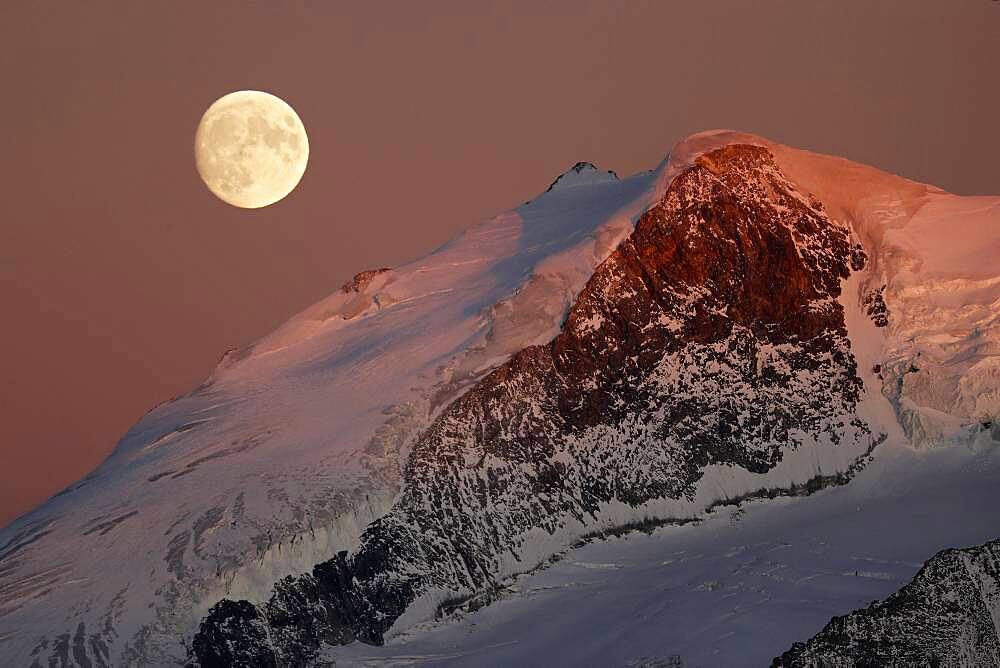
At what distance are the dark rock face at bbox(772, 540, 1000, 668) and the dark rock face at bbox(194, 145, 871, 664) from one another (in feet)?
87.7

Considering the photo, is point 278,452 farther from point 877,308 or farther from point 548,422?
point 877,308

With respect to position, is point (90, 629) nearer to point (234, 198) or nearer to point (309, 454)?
point (309, 454)

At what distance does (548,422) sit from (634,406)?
5.51 m

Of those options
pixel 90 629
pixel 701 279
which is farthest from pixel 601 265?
pixel 90 629

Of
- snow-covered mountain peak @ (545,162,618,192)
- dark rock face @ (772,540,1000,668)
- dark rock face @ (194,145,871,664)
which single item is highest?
snow-covered mountain peak @ (545,162,618,192)

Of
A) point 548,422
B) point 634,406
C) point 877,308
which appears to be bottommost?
point 634,406

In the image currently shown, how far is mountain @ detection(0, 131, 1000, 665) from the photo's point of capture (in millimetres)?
132500

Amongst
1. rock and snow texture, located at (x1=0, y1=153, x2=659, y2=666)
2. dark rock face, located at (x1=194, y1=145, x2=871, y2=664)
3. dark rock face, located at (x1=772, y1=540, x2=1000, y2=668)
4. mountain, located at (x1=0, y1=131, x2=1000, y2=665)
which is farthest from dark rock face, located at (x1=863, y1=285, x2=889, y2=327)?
dark rock face, located at (x1=772, y1=540, x2=1000, y2=668)

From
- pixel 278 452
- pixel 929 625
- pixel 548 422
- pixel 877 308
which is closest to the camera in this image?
pixel 929 625

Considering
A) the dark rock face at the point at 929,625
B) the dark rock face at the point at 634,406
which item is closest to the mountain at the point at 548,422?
the dark rock face at the point at 634,406

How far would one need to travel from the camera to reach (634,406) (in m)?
141

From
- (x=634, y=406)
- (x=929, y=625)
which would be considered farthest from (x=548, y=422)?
(x=929, y=625)

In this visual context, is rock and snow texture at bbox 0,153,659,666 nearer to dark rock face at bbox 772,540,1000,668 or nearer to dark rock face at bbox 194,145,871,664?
dark rock face at bbox 194,145,871,664

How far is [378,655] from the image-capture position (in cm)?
12938
